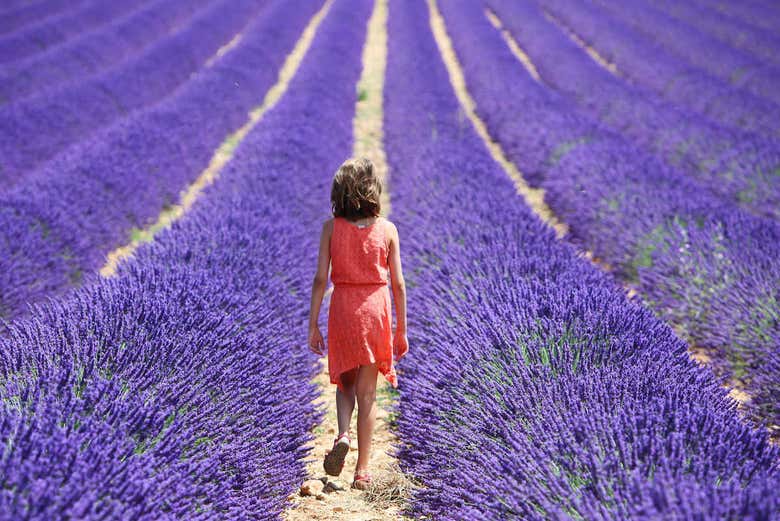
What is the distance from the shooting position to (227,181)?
16.9 ft

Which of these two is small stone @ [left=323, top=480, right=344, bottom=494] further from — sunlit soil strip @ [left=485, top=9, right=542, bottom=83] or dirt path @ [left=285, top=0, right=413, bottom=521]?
sunlit soil strip @ [left=485, top=9, right=542, bottom=83]

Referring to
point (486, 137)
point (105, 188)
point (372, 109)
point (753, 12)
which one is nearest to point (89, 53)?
point (372, 109)

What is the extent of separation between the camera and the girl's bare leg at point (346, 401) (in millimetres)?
2504

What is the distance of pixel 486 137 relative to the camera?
9.50m

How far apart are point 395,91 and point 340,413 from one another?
928cm

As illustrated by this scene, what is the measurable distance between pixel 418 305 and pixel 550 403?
4.83 ft

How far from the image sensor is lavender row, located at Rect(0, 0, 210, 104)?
31.5 ft

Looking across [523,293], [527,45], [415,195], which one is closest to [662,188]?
[415,195]

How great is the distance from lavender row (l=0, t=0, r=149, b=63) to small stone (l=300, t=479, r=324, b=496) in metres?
11.2

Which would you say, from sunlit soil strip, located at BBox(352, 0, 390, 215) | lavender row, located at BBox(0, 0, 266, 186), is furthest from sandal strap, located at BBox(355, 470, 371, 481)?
lavender row, located at BBox(0, 0, 266, 186)

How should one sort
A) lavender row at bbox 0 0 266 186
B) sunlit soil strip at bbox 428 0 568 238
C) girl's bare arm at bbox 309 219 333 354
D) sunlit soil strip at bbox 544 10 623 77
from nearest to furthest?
girl's bare arm at bbox 309 219 333 354
sunlit soil strip at bbox 428 0 568 238
lavender row at bbox 0 0 266 186
sunlit soil strip at bbox 544 10 623 77

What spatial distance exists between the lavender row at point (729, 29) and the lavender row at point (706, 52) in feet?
2.33

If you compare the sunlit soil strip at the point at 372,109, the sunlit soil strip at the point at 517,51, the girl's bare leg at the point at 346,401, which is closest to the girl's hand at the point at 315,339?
the girl's bare leg at the point at 346,401

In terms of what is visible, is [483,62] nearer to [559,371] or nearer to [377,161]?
[377,161]
